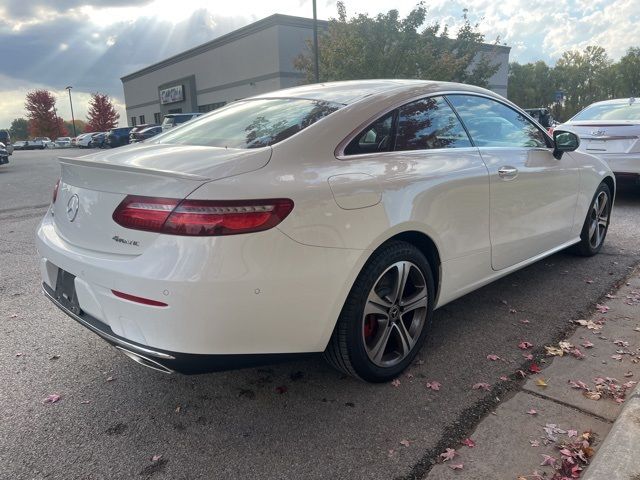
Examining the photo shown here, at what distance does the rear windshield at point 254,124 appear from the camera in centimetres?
253

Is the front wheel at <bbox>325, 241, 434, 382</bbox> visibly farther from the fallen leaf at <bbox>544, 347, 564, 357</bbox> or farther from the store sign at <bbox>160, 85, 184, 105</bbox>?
the store sign at <bbox>160, 85, 184, 105</bbox>

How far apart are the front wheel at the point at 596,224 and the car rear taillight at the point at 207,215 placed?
3.81 m

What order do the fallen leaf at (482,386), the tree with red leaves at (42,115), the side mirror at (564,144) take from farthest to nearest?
the tree with red leaves at (42,115) → the side mirror at (564,144) → the fallen leaf at (482,386)

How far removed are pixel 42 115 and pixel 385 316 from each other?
308ft

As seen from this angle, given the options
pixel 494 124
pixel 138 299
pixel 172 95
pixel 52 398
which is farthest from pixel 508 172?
pixel 172 95

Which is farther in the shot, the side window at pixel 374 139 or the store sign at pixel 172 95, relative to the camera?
the store sign at pixel 172 95

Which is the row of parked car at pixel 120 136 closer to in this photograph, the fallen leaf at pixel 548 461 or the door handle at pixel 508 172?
the door handle at pixel 508 172

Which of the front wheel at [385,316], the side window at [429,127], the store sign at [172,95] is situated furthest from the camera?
the store sign at [172,95]

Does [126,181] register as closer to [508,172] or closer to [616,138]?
[508,172]

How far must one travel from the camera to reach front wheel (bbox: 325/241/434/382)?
8.08 feet

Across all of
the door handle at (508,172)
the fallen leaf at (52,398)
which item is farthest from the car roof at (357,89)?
the fallen leaf at (52,398)

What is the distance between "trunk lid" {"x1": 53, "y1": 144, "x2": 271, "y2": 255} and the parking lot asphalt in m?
0.91

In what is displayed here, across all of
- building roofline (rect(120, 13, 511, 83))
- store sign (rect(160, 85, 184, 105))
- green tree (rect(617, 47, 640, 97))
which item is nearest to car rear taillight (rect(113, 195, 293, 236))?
building roofline (rect(120, 13, 511, 83))

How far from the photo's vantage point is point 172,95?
42.8 m
